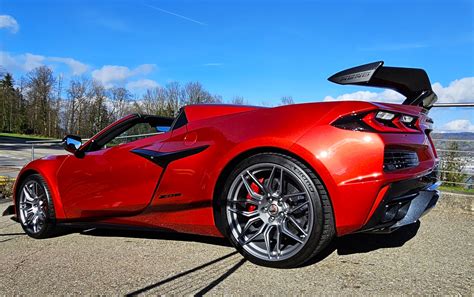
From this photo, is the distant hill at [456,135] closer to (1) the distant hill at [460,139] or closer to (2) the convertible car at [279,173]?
(1) the distant hill at [460,139]

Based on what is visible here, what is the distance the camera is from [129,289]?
236 cm

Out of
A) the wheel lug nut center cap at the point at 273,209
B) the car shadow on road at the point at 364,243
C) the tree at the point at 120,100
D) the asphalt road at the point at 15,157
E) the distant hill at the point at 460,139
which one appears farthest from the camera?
the tree at the point at 120,100

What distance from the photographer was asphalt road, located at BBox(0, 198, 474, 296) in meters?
2.33

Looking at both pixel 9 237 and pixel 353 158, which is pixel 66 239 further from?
pixel 353 158

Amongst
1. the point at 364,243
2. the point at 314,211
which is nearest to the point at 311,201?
the point at 314,211

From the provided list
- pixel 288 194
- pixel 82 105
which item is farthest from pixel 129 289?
pixel 82 105

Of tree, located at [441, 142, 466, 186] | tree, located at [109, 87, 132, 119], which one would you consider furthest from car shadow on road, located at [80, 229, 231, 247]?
tree, located at [109, 87, 132, 119]

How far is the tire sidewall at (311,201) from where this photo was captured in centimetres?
246

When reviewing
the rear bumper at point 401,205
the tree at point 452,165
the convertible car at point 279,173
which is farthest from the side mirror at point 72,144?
the tree at point 452,165

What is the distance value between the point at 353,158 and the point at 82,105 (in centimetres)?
5874

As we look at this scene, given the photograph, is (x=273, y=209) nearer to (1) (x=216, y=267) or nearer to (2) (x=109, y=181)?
(1) (x=216, y=267)

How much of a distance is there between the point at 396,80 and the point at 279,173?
1219 mm

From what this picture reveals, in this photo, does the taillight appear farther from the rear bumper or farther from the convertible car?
the rear bumper

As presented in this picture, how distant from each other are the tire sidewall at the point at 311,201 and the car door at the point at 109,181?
646 millimetres
